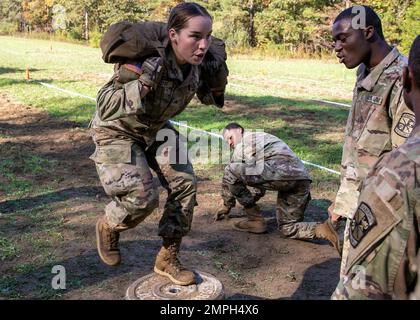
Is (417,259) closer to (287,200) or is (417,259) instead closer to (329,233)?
(329,233)

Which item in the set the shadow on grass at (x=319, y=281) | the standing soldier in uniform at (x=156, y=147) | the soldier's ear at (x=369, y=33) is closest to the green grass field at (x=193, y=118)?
the standing soldier in uniform at (x=156, y=147)

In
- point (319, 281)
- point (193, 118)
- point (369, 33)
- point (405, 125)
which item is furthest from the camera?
point (193, 118)

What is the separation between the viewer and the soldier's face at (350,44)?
354 cm

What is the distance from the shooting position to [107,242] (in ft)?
13.0

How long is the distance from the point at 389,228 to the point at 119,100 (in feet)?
6.75

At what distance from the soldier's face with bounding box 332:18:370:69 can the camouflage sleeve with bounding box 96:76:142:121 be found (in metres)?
1.42

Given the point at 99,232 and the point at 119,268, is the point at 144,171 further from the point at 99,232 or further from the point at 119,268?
the point at 119,268

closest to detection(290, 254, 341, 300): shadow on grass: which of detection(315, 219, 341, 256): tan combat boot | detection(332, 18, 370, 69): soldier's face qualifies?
detection(315, 219, 341, 256): tan combat boot

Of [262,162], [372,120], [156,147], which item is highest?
[372,120]

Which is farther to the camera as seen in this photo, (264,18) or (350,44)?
(264,18)

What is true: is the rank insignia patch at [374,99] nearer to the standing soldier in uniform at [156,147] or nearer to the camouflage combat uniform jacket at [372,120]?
the camouflage combat uniform jacket at [372,120]

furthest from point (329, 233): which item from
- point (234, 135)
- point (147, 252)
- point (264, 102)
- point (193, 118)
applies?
point (264, 102)

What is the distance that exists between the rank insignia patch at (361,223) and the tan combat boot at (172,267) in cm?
227

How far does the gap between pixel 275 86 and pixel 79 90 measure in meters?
Answer: 6.41
